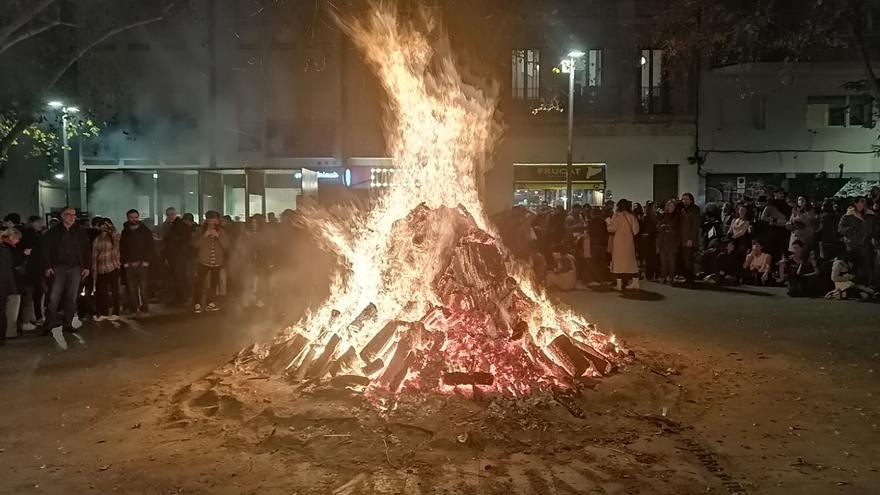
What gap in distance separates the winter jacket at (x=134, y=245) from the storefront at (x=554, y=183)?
16472 millimetres

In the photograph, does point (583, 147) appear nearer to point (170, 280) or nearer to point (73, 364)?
point (170, 280)

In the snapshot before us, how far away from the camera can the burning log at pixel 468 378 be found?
23.6 feet

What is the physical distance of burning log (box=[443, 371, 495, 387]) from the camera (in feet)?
23.6

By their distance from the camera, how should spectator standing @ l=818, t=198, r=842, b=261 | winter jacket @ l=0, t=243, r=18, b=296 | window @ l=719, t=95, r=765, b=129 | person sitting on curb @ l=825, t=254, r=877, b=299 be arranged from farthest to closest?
window @ l=719, t=95, r=765, b=129, spectator standing @ l=818, t=198, r=842, b=261, person sitting on curb @ l=825, t=254, r=877, b=299, winter jacket @ l=0, t=243, r=18, b=296

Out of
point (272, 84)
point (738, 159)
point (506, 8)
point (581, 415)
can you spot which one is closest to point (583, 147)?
point (738, 159)

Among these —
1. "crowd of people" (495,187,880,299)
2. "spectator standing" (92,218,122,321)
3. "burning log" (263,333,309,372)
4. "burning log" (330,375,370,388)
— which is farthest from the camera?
"crowd of people" (495,187,880,299)

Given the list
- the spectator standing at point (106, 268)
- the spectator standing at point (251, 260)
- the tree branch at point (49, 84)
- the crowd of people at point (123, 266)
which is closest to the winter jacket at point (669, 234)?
the crowd of people at point (123, 266)

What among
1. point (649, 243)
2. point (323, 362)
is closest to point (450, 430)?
point (323, 362)

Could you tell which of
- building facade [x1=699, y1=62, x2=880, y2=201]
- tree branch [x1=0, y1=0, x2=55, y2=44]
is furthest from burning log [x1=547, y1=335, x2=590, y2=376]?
building facade [x1=699, y1=62, x2=880, y2=201]

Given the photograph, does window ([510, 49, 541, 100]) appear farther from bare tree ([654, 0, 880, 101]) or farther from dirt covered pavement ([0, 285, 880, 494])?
dirt covered pavement ([0, 285, 880, 494])

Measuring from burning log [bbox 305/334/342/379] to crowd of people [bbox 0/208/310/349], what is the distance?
5169 millimetres

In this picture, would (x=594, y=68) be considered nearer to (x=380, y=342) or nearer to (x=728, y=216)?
(x=728, y=216)

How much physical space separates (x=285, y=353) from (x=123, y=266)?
6.62 m

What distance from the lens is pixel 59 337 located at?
35.8ft
